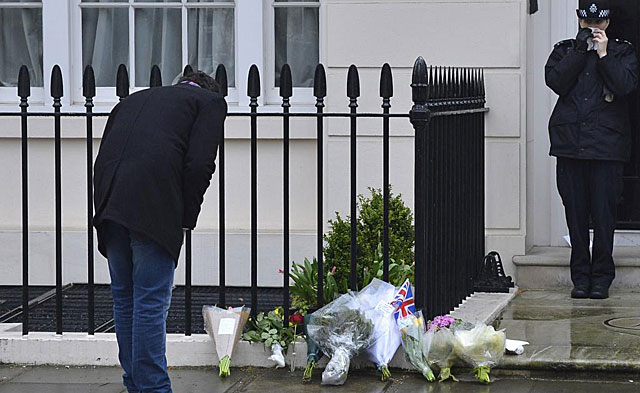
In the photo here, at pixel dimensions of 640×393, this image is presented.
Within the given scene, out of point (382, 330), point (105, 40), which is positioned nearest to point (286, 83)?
point (382, 330)

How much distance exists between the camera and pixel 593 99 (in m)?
7.85

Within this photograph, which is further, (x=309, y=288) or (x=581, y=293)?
(x=581, y=293)

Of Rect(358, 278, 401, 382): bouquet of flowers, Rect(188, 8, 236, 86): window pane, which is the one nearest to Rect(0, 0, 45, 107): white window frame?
Rect(188, 8, 236, 86): window pane

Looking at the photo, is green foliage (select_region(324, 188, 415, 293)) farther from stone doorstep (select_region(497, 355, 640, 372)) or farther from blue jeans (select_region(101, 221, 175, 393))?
blue jeans (select_region(101, 221, 175, 393))

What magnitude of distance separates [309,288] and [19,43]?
13.0ft

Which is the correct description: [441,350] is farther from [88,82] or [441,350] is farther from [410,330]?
[88,82]

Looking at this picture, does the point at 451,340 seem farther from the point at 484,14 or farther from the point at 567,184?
the point at 484,14

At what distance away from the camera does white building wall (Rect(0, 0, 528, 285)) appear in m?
8.38

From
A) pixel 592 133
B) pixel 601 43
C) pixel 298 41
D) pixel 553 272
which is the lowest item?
pixel 553 272

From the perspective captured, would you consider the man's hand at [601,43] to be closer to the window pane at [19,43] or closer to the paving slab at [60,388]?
the paving slab at [60,388]

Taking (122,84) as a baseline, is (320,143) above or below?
below

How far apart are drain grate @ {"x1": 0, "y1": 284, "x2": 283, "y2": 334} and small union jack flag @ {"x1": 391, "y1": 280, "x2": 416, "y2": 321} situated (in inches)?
52.9

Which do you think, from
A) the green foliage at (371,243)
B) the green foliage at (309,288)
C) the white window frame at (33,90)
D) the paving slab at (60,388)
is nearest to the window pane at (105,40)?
the white window frame at (33,90)

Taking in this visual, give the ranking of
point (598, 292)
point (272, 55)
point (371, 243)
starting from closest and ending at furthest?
1. point (371, 243)
2. point (598, 292)
3. point (272, 55)
